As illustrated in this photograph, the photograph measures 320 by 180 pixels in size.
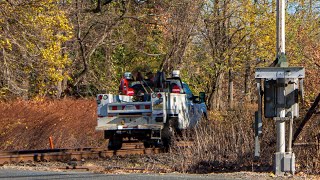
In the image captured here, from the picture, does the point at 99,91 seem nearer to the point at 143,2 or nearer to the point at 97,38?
the point at 97,38

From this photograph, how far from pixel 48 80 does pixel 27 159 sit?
7.07 metres

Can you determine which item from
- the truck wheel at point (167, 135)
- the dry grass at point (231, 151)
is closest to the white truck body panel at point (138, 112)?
the truck wheel at point (167, 135)

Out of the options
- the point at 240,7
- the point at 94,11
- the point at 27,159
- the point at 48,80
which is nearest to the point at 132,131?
the point at 27,159

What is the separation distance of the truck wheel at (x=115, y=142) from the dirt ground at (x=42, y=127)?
4.26 meters

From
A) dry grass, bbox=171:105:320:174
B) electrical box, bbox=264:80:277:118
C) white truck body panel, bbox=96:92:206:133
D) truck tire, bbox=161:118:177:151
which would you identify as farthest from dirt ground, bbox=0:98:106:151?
electrical box, bbox=264:80:277:118

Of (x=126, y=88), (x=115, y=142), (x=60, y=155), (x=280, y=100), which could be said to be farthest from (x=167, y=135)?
(x=280, y=100)

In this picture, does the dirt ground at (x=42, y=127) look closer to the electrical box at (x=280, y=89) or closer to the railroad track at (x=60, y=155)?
the railroad track at (x=60, y=155)

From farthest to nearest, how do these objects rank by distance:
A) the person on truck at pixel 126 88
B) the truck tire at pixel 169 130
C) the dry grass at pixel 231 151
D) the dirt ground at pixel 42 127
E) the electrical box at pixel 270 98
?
the dirt ground at pixel 42 127 < the person on truck at pixel 126 88 < the truck tire at pixel 169 130 < the dry grass at pixel 231 151 < the electrical box at pixel 270 98

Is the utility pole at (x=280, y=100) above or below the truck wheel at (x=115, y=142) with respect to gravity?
above

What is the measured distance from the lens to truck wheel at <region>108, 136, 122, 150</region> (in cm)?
2141

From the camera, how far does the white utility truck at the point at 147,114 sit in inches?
794

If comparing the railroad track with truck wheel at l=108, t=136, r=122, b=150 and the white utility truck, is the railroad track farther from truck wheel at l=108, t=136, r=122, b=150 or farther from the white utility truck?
truck wheel at l=108, t=136, r=122, b=150

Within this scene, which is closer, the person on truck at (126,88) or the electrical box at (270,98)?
the electrical box at (270,98)

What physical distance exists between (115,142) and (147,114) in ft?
6.25
